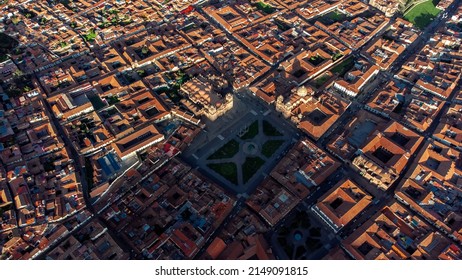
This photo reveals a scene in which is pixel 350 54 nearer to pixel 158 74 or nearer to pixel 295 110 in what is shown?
pixel 295 110

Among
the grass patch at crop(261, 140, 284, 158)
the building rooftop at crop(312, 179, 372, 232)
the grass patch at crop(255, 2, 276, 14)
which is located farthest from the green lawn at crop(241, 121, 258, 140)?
the grass patch at crop(255, 2, 276, 14)

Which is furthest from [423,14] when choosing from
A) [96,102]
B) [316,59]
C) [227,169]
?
[96,102]

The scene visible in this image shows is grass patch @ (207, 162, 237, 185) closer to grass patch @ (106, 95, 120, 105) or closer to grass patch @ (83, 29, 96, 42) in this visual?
grass patch @ (106, 95, 120, 105)

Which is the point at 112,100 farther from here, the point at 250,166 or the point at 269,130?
the point at 269,130

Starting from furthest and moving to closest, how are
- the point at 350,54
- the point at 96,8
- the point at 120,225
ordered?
the point at 96,8 → the point at 350,54 → the point at 120,225

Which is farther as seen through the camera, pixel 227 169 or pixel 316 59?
pixel 316 59

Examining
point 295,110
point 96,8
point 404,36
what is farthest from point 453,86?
point 96,8
